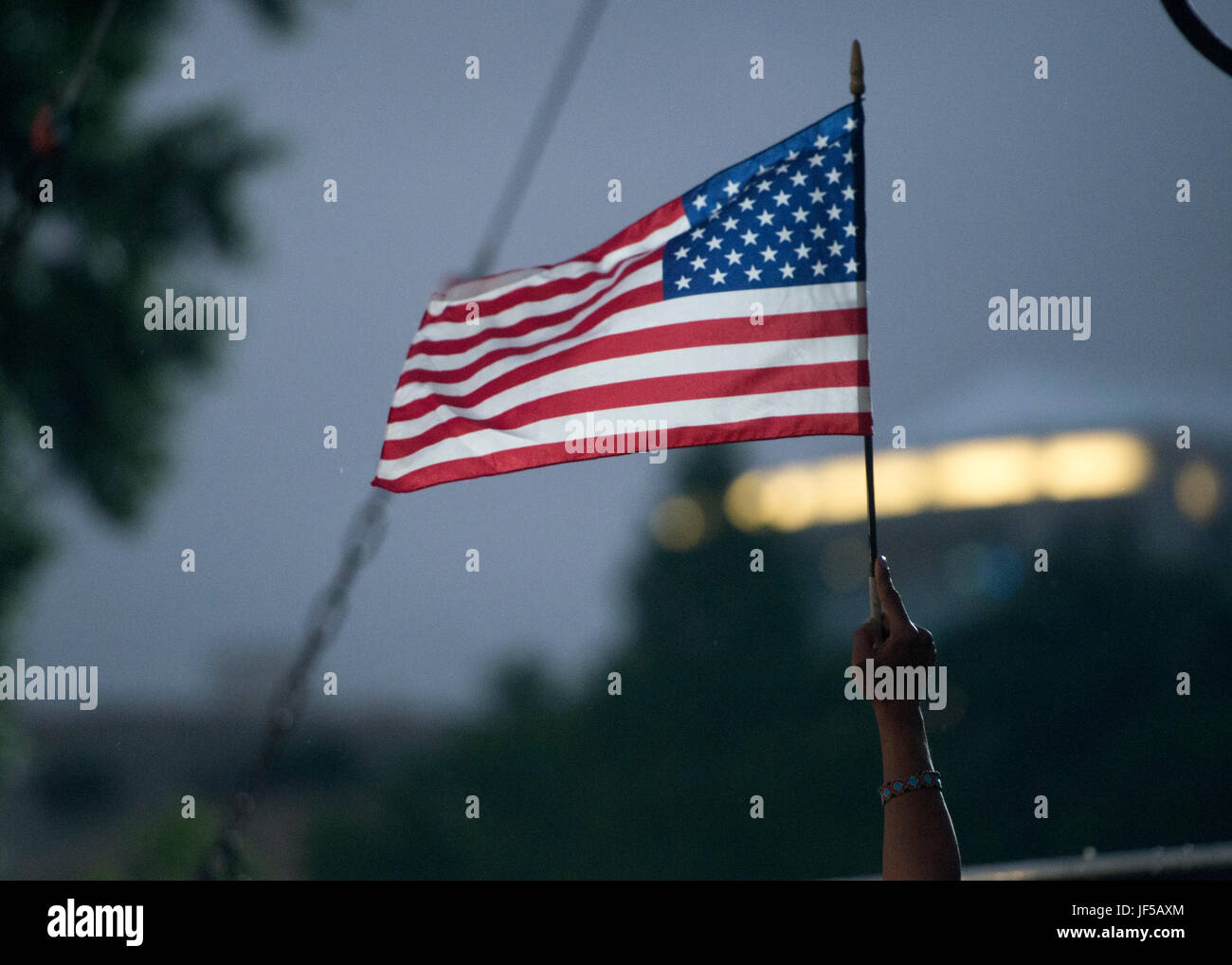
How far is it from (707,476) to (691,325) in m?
62.1

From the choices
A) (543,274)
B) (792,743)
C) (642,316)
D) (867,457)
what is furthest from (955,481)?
(867,457)

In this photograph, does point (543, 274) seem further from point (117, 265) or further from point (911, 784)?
point (117, 265)

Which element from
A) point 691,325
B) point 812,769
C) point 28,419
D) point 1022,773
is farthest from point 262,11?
point 1022,773

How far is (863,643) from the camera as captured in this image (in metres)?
2.29

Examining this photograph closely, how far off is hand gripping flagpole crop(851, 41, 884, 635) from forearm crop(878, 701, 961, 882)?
0.27 metres

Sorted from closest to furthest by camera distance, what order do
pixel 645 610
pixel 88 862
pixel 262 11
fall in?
pixel 262 11 → pixel 88 862 → pixel 645 610

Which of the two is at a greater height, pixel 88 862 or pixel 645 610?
pixel 645 610

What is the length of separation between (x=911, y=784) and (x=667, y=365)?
1.99m

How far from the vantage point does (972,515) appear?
210 ft

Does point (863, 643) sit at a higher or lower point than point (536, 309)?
lower

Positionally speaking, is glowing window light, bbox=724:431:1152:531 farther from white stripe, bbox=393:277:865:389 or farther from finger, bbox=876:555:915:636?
finger, bbox=876:555:915:636

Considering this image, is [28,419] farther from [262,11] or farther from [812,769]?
[812,769]

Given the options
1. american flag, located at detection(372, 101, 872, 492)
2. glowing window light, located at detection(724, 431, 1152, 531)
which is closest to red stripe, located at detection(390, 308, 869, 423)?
american flag, located at detection(372, 101, 872, 492)

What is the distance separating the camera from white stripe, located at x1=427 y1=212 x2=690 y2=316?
3.96m
